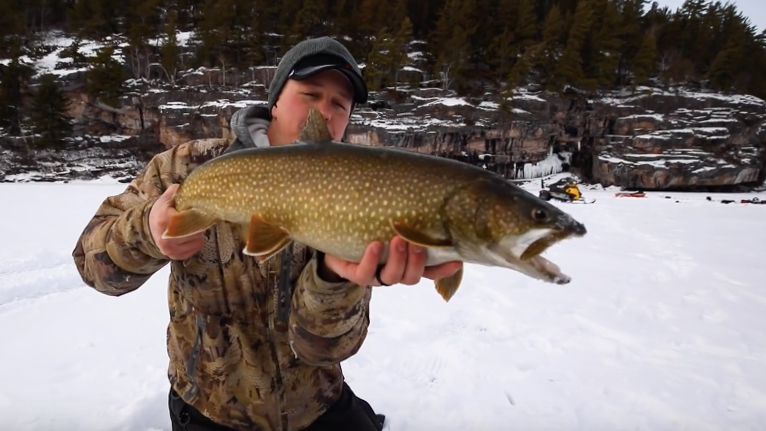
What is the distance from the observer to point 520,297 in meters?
6.78

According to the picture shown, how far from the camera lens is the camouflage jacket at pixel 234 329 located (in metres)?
2.18

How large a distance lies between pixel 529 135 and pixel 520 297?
1287 inches

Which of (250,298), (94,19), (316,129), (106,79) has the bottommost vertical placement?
(106,79)

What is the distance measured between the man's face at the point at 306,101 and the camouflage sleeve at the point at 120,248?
82cm

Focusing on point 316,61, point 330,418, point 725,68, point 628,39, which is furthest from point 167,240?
point 628,39

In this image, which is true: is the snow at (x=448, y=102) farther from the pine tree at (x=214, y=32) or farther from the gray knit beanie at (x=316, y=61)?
the gray knit beanie at (x=316, y=61)

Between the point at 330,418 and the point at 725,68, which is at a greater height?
the point at 725,68

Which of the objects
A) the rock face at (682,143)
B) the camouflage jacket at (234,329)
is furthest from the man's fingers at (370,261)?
the rock face at (682,143)

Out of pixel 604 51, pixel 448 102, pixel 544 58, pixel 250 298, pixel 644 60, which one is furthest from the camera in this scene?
pixel 604 51

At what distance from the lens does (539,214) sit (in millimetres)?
1725

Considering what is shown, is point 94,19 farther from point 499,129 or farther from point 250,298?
point 250,298

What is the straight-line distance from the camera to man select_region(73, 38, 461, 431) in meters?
2.08

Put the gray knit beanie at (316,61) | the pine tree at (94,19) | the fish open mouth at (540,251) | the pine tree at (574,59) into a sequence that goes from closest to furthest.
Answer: the fish open mouth at (540,251) < the gray knit beanie at (316,61) < the pine tree at (574,59) < the pine tree at (94,19)

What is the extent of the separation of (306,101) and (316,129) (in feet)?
1.60
